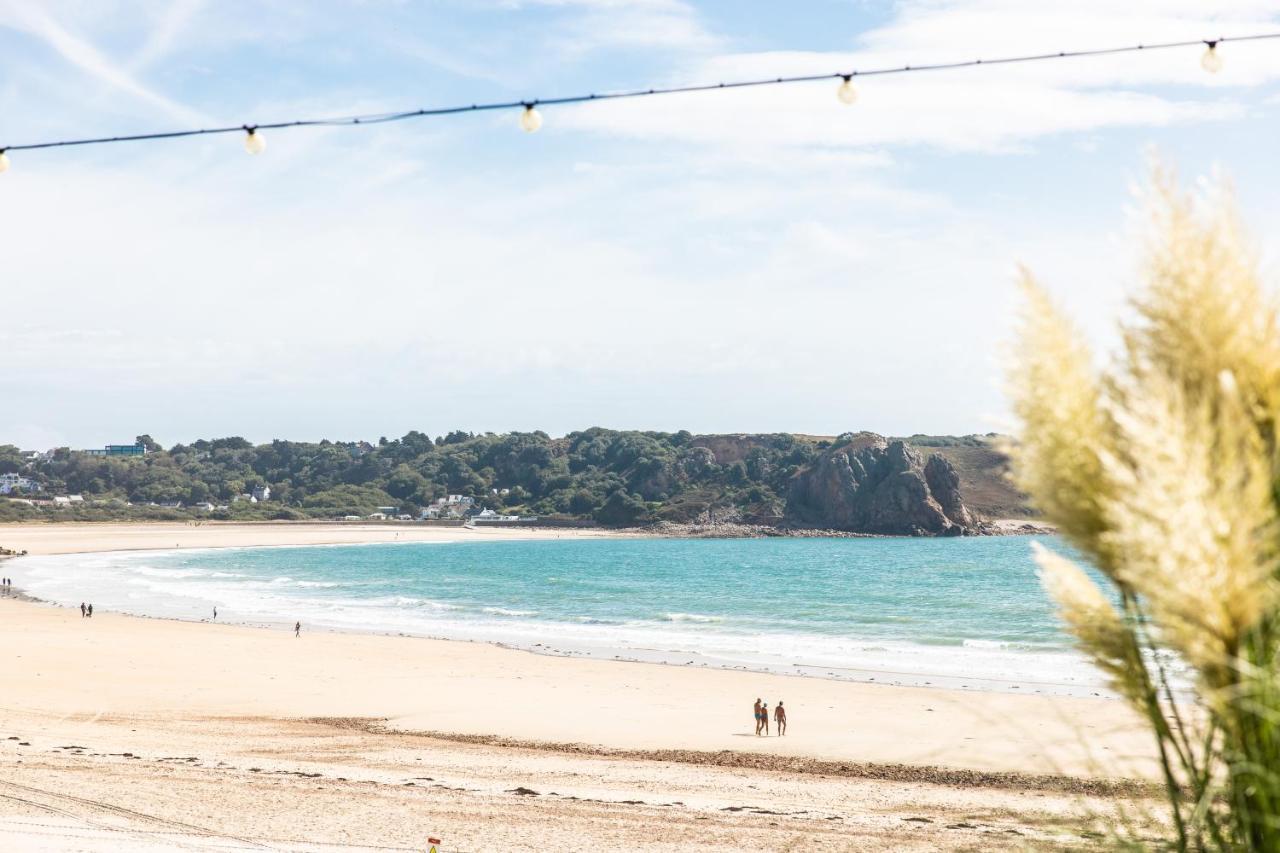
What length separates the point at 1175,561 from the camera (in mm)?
1513

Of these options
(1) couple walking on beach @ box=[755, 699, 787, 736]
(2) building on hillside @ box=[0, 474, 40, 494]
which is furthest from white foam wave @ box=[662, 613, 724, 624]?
(2) building on hillside @ box=[0, 474, 40, 494]

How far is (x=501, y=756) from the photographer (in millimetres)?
17984

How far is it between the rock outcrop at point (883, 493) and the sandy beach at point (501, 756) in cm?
10644

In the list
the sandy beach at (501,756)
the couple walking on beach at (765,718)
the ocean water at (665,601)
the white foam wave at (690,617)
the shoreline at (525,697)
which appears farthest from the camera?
the white foam wave at (690,617)

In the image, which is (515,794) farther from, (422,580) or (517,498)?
(517,498)

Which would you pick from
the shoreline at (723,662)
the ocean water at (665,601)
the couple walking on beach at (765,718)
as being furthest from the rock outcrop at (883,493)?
the couple walking on beach at (765,718)

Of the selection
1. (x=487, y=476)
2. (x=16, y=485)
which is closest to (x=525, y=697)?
(x=487, y=476)

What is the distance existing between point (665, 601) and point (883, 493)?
85097mm

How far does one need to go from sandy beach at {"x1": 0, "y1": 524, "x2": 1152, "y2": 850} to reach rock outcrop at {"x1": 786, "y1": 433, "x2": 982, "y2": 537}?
10644 centimetres

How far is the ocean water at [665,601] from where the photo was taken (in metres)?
33.4

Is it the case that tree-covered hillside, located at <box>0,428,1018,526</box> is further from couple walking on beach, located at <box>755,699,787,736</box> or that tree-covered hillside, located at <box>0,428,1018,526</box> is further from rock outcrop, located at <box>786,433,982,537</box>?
couple walking on beach, located at <box>755,699,787,736</box>

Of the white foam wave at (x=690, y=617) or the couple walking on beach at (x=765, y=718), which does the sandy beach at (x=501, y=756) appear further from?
the white foam wave at (x=690, y=617)

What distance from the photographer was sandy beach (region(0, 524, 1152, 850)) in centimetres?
1212

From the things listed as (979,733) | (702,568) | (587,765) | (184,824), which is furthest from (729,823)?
(702,568)
